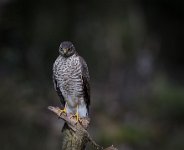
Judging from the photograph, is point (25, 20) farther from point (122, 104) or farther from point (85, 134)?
point (85, 134)

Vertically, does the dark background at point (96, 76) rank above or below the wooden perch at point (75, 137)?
above

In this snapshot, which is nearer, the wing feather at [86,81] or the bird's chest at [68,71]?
the bird's chest at [68,71]

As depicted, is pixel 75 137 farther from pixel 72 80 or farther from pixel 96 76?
pixel 96 76

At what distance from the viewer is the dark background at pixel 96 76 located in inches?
567

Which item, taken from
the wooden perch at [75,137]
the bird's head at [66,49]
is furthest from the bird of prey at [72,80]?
the wooden perch at [75,137]

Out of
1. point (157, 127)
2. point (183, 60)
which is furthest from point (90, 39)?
point (183, 60)

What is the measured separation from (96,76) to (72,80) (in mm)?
8200

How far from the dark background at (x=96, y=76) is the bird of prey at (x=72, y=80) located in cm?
421

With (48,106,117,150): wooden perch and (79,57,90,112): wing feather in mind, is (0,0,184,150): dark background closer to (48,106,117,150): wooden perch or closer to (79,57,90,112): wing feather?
(79,57,90,112): wing feather

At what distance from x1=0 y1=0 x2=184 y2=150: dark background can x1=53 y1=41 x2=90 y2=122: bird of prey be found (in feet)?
13.8

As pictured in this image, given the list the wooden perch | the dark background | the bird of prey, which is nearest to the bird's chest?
the bird of prey

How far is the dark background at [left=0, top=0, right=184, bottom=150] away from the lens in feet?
47.3

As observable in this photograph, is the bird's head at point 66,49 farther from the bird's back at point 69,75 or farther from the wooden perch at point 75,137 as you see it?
the wooden perch at point 75,137

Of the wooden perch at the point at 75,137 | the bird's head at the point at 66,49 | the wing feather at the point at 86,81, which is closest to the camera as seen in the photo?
the wooden perch at the point at 75,137
